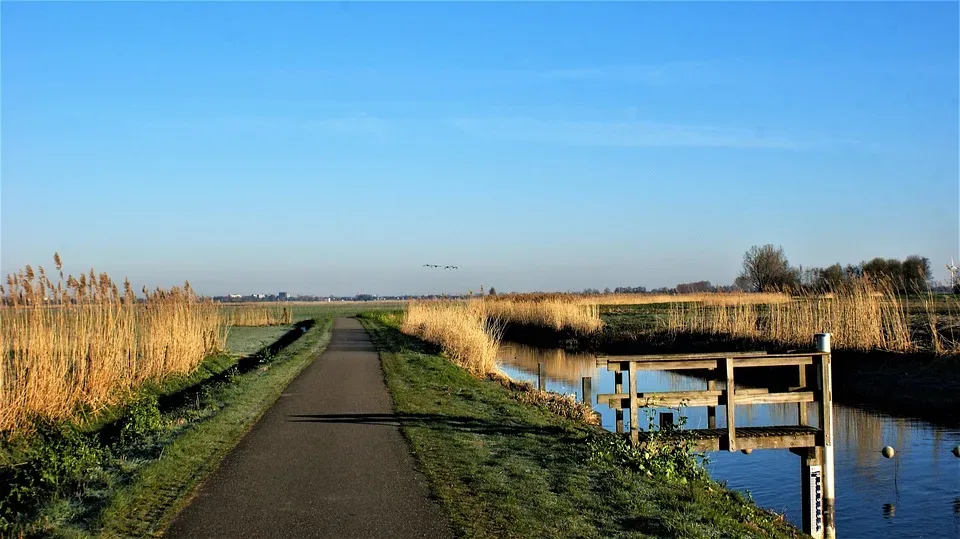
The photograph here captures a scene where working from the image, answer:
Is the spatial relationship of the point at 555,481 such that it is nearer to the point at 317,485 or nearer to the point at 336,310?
the point at 317,485

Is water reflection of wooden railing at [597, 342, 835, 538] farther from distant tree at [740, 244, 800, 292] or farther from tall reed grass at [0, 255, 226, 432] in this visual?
distant tree at [740, 244, 800, 292]

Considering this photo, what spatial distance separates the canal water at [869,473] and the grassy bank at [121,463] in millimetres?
7798

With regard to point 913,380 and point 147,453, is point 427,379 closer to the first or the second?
point 147,453

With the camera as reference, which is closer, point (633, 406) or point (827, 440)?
point (633, 406)

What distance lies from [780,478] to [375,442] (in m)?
7.02

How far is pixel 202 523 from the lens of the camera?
7.21 meters

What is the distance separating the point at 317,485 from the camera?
8.60 metres

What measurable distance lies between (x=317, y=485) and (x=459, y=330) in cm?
1848

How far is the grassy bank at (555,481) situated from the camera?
305 inches

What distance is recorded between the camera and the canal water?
1112cm

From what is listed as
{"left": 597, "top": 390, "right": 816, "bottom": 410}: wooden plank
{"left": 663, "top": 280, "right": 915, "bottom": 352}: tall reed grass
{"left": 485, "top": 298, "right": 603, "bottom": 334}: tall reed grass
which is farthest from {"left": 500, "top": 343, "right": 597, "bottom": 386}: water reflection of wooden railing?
{"left": 597, "top": 390, "right": 816, "bottom": 410}: wooden plank

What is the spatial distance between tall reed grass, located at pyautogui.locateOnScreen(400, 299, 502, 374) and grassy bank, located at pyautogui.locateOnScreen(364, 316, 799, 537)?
8329mm

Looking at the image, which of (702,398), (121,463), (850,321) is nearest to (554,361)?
(850,321)

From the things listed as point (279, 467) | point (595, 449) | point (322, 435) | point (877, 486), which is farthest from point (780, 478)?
point (279, 467)
